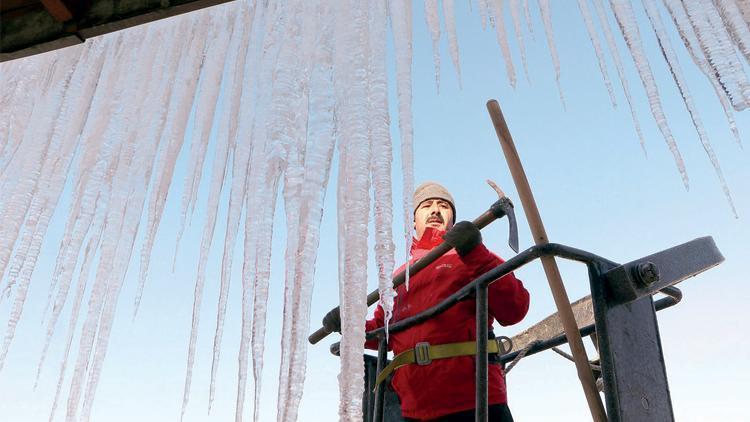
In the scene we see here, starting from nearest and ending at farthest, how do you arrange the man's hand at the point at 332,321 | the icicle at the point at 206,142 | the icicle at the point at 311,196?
1. the icicle at the point at 311,196
2. the icicle at the point at 206,142
3. the man's hand at the point at 332,321

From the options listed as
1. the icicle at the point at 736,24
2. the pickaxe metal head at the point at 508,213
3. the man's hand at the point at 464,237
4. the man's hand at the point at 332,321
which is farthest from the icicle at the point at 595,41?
the man's hand at the point at 332,321

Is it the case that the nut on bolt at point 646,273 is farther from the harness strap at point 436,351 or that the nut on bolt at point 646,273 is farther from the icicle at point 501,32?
the harness strap at point 436,351

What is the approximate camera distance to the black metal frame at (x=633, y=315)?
1.50 m

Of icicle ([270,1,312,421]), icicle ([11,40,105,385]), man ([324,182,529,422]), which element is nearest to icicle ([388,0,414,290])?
icicle ([270,1,312,421])

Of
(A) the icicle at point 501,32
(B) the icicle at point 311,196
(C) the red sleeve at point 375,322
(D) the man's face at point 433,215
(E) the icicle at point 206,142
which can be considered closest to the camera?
(B) the icicle at point 311,196

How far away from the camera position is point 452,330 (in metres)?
2.88

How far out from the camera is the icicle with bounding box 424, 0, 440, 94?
6.27ft

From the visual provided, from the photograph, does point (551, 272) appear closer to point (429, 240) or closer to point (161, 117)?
point (429, 240)

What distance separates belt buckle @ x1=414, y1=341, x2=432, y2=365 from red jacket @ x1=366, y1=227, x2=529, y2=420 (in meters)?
0.08

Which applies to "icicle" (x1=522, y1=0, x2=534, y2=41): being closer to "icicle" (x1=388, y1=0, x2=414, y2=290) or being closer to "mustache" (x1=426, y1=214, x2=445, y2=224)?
"icicle" (x1=388, y1=0, x2=414, y2=290)

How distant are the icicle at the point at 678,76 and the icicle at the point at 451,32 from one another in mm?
590

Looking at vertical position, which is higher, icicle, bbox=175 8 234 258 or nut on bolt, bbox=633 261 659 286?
icicle, bbox=175 8 234 258

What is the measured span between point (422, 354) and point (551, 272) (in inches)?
28.2

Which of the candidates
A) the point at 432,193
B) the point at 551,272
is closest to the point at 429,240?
the point at 432,193
